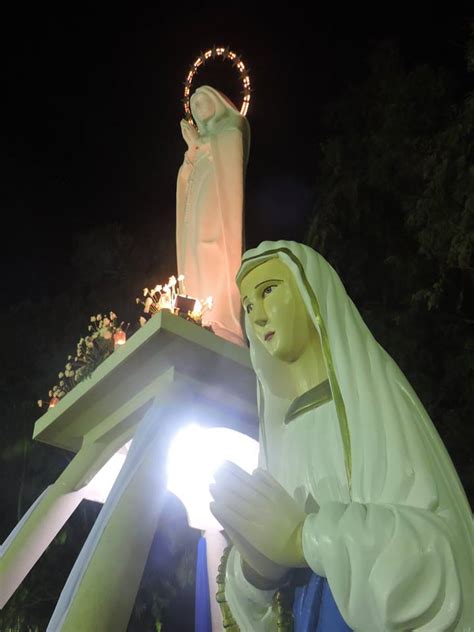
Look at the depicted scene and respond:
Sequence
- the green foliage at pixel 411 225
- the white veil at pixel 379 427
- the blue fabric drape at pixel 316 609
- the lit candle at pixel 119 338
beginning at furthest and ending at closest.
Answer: the green foliage at pixel 411 225 → the lit candle at pixel 119 338 → the blue fabric drape at pixel 316 609 → the white veil at pixel 379 427

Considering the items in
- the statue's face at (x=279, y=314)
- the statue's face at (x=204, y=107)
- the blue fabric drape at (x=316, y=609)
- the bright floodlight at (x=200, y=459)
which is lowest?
the blue fabric drape at (x=316, y=609)

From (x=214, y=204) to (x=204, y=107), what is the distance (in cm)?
125

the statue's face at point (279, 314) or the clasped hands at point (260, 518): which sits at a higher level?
the statue's face at point (279, 314)

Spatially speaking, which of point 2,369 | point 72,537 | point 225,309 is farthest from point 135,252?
point 225,309

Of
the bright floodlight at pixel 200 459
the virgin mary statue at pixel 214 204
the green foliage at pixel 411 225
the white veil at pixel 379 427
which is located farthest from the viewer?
the green foliage at pixel 411 225

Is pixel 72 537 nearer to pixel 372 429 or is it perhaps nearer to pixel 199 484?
pixel 199 484

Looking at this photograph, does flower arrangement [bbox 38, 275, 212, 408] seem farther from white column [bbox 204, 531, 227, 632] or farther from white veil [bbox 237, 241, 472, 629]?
white veil [bbox 237, 241, 472, 629]

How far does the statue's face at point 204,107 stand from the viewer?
7.83 meters

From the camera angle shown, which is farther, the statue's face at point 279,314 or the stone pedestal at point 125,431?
the stone pedestal at point 125,431

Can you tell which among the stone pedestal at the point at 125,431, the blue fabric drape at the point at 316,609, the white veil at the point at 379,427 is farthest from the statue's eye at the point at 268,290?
the stone pedestal at the point at 125,431

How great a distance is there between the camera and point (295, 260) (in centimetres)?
264

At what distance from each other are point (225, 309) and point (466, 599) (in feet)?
17.1

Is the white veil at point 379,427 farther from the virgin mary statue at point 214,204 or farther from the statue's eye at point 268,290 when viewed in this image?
the virgin mary statue at point 214,204

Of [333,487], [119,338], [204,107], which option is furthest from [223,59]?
[333,487]
